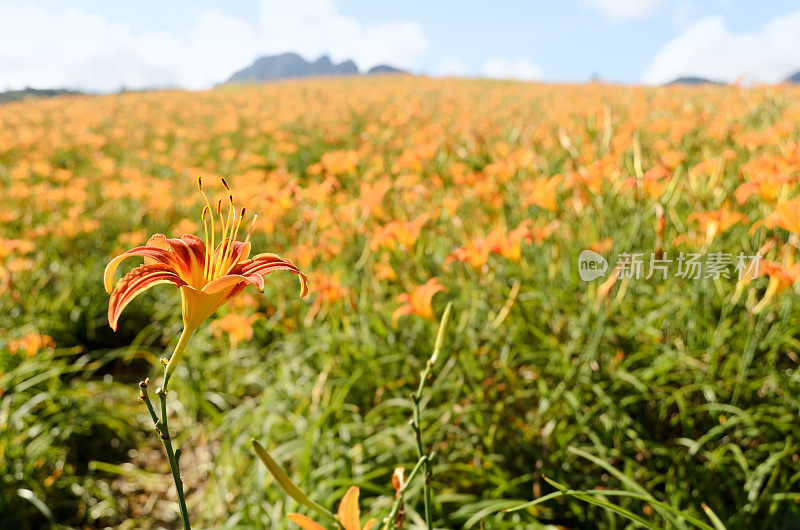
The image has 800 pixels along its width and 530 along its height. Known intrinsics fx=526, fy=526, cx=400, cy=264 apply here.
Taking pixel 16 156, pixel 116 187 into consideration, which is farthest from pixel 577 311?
pixel 16 156

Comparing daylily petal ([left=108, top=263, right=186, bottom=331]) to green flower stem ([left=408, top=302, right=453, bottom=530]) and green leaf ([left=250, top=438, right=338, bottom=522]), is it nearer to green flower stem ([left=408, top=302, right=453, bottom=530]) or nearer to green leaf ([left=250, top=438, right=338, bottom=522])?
green leaf ([left=250, top=438, right=338, bottom=522])

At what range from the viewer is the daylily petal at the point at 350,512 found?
611 mm

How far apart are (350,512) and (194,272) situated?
0.33 meters

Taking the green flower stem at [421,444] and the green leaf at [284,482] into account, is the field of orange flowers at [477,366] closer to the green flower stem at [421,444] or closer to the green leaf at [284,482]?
the green flower stem at [421,444]

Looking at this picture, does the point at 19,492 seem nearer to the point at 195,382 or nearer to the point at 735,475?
the point at 195,382

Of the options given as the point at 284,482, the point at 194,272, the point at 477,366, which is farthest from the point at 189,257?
the point at 477,366

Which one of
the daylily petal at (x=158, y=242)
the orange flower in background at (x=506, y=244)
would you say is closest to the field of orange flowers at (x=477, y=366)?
the orange flower in background at (x=506, y=244)

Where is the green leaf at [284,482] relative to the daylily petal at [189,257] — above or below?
below

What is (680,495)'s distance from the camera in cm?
152

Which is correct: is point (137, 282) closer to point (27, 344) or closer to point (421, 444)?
point (421, 444)

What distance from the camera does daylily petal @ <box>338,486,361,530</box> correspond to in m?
0.61

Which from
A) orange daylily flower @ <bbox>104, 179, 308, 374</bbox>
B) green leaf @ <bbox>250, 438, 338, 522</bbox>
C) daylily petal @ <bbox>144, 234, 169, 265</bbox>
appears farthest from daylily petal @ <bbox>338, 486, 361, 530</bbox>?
daylily petal @ <bbox>144, 234, 169, 265</bbox>

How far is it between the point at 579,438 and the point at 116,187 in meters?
3.92

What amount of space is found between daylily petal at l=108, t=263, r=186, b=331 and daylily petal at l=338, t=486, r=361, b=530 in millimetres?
311
